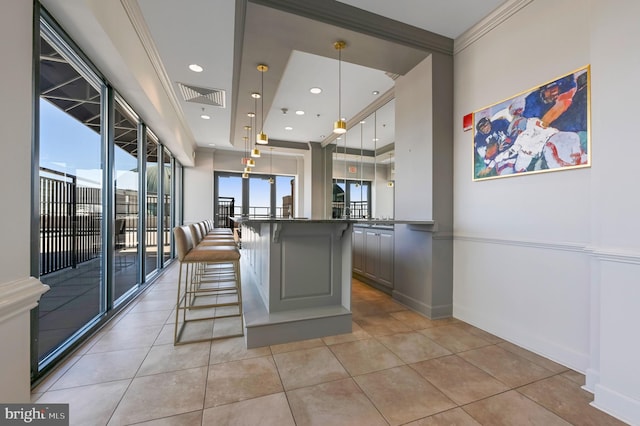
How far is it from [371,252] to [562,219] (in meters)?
2.41

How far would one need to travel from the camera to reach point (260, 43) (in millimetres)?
2689

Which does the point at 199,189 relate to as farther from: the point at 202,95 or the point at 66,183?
the point at 66,183

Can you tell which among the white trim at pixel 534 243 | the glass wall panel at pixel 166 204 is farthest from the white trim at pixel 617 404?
the glass wall panel at pixel 166 204

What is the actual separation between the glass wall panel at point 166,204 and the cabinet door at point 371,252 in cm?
402

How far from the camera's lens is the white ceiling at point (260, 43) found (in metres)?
2.27

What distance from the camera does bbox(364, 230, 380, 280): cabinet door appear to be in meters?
3.95

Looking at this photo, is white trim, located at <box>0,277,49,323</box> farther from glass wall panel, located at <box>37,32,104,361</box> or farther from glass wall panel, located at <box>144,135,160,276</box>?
glass wall panel, located at <box>144,135,160,276</box>

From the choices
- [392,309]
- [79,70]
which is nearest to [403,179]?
[392,309]

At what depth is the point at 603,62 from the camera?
1641mm

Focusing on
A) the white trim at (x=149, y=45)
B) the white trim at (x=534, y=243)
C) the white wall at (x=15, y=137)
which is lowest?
the white trim at (x=534, y=243)

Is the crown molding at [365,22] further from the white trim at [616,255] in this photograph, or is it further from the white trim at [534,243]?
the white trim at [616,255]

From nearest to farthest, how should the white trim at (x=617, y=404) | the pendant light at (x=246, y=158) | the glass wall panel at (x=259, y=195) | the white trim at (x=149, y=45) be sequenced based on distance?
the white trim at (x=617, y=404) < the white trim at (x=149, y=45) < the pendant light at (x=246, y=158) < the glass wall panel at (x=259, y=195)

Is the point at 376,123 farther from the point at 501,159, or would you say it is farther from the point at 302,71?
the point at 501,159

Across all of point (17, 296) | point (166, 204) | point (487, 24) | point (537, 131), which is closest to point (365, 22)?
point (487, 24)
